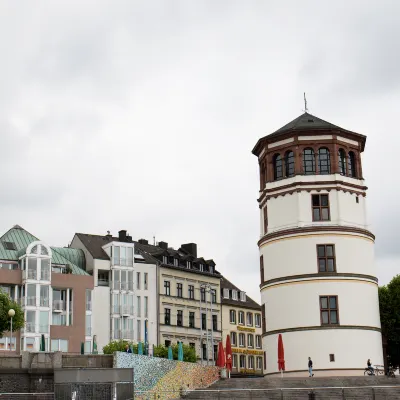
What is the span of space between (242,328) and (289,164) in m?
51.7

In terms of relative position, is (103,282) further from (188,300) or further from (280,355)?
(280,355)

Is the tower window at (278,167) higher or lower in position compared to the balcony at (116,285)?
higher

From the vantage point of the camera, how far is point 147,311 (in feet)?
330

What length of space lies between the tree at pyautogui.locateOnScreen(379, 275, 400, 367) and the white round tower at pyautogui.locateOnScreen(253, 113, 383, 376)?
1605cm

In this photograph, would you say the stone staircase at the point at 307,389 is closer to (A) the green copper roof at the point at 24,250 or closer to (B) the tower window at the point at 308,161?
(B) the tower window at the point at 308,161

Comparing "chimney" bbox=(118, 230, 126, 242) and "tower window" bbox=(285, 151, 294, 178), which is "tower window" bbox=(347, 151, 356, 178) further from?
"chimney" bbox=(118, 230, 126, 242)

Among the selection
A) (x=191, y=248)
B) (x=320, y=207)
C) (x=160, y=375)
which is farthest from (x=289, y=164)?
(x=191, y=248)

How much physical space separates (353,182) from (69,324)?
3931 cm

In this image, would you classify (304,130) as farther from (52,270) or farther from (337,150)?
(52,270)

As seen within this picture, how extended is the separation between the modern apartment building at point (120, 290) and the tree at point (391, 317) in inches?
1118

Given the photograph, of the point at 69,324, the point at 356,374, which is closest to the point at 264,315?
the point at 356,374

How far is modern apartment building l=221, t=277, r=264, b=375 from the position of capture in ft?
358

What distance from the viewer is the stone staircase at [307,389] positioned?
44.9 meters

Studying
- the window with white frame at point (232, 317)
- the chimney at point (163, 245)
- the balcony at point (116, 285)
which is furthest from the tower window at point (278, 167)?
the window with white frame at point (232, 317)
